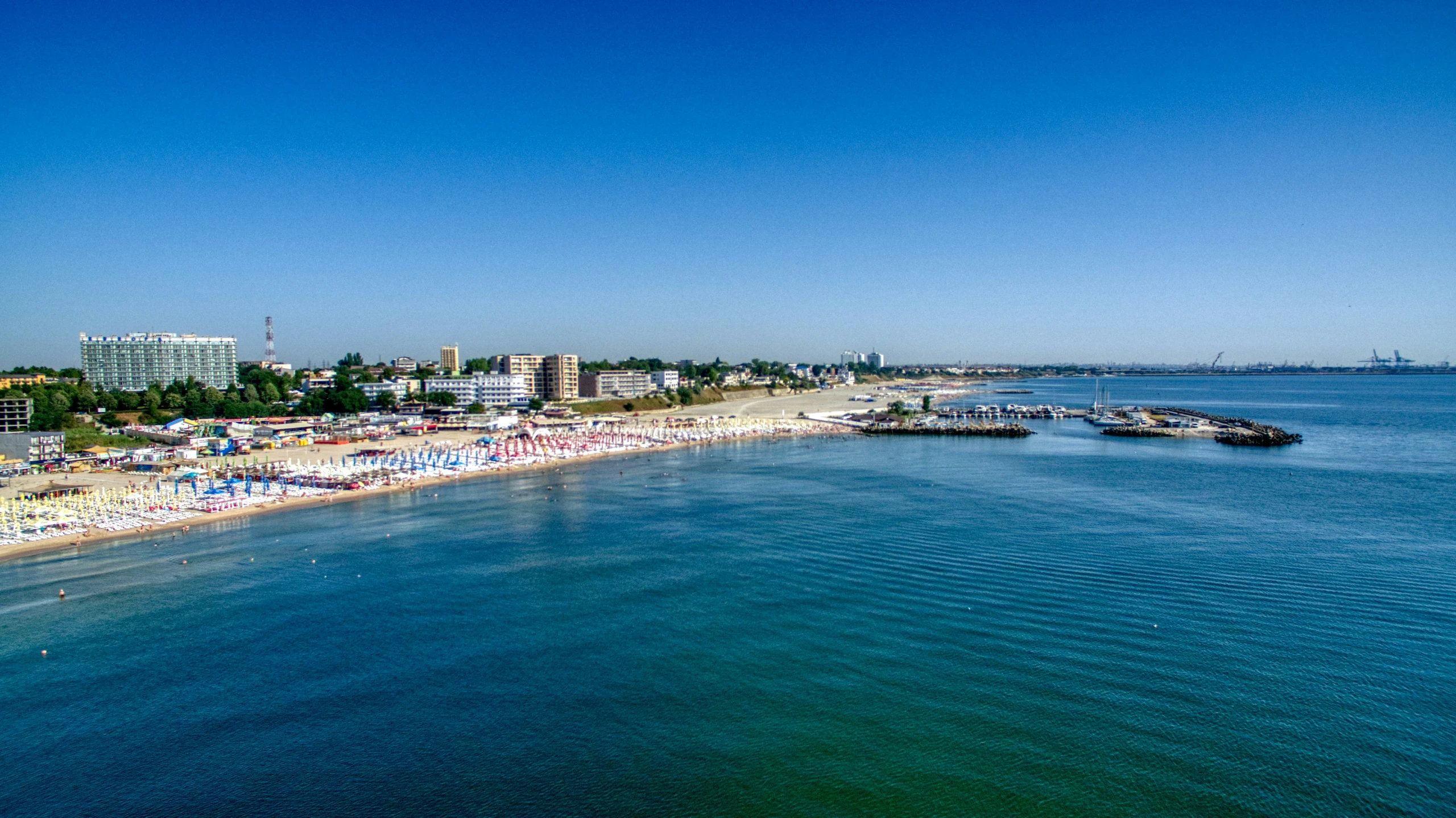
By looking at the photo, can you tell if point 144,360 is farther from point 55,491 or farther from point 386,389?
point 55,491

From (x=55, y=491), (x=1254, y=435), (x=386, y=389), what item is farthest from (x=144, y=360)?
(x=1254, y=435)

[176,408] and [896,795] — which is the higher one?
[176,408]

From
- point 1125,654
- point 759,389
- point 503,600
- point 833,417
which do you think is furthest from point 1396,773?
point 759,389

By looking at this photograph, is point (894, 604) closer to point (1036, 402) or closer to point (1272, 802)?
point (1272, 802)

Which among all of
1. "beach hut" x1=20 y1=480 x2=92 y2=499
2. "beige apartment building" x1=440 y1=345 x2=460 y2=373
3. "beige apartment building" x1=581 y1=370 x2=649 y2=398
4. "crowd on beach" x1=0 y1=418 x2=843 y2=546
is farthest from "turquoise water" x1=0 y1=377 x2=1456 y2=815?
"beige apartment building" x1=440 y1=345 x2=460 y2=373

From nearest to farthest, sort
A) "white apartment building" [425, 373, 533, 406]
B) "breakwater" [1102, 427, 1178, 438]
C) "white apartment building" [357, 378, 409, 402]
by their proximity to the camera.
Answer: "breakwater" [1102, 427, 1178, 438], "white apartment building" [357, 378, 409, 402], "white apartment building" [425, 373, 533, 406]

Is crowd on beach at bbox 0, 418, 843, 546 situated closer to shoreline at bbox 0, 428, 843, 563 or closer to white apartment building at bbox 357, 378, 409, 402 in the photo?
shoreline at bbox 0, 428, 843, 563
